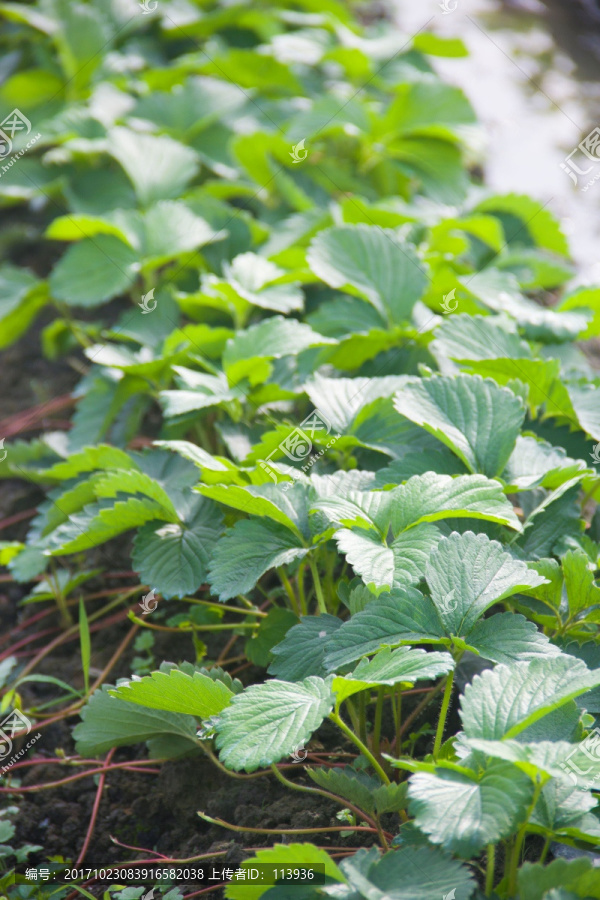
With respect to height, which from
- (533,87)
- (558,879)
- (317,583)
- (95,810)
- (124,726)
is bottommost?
(95,810)

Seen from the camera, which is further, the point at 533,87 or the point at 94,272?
the point at 533,87

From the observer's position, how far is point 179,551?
50.1 inches

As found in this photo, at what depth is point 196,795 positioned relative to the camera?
4.03 ft

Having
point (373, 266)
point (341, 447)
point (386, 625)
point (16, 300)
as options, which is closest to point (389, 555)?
point (386, 625)

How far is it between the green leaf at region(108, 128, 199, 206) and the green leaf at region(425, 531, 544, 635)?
1561 millimetres

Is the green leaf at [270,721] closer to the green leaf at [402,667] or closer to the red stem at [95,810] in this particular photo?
the green leaf at [402,667]

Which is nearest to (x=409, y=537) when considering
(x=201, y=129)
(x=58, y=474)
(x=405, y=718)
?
(x=405, y=718)

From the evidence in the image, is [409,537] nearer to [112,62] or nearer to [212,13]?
[112,62]

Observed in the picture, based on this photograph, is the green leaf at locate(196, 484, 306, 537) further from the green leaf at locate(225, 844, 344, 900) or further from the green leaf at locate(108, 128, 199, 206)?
the green leaf at locate(108, 128, 199, 206)

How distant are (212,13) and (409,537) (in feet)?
10.1

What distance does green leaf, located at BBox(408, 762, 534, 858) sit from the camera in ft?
2.51

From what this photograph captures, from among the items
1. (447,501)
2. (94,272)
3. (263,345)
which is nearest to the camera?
(447,501)

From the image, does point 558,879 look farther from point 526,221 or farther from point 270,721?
point 526,221

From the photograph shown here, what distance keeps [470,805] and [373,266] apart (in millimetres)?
1157
